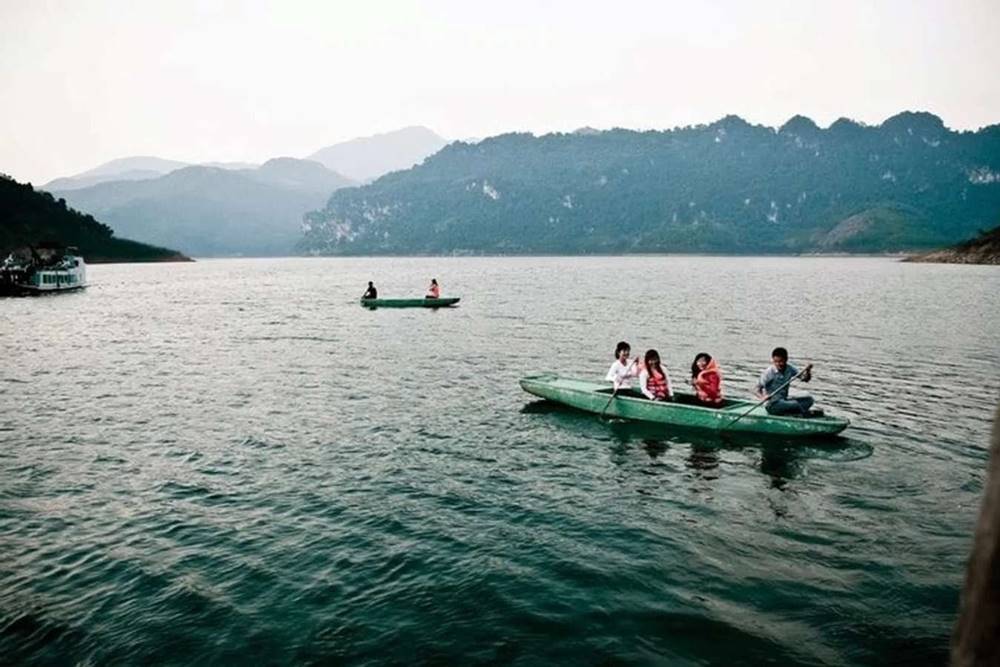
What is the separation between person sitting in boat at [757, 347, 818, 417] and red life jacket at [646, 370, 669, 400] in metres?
3.06

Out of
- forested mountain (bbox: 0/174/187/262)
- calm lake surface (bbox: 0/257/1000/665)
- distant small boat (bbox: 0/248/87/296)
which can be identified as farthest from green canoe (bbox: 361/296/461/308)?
forested mountain (bbox: 0/174/187/262)

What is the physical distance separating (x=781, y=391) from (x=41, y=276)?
10236 centimetres

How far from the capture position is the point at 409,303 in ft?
207

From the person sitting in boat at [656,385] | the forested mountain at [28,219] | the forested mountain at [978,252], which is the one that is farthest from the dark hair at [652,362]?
the forested mountain at [28,219]

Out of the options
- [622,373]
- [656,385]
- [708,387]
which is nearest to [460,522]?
[656,385]

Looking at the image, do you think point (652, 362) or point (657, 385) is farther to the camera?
point (657, 385)

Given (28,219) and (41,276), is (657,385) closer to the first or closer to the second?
(41,276)

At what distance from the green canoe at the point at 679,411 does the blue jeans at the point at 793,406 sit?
32 cm

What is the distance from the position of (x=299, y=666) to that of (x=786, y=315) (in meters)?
59.3

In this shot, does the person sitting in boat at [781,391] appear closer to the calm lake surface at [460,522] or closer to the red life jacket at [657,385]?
the calm lake surface at [460,522]

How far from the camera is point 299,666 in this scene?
9555 mm

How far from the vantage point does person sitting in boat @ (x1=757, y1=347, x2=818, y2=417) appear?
1980 centimetres

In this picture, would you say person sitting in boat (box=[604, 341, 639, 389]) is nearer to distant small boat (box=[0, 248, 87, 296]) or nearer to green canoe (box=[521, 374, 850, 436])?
green canoe (box=[521, 374, 850, 436])

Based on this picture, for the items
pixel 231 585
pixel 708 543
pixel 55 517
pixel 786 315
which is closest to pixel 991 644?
pixel 708 543
